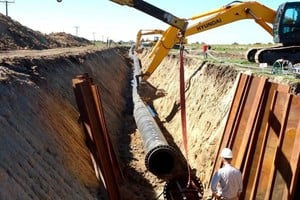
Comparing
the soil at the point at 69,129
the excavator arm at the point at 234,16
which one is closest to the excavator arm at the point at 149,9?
the soil at the point at 69,129

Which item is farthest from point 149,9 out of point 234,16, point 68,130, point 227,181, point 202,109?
point 227,181

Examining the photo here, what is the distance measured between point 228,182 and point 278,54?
1002cm

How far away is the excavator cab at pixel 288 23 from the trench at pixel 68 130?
2622 millimetres

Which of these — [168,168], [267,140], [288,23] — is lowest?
[168,168]

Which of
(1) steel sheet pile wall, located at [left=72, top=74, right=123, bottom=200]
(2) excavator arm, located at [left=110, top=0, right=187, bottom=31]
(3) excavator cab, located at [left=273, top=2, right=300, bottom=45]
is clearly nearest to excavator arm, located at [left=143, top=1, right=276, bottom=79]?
(3) excavator cab, located at [left=273, top=2, right=300, bottom=45]

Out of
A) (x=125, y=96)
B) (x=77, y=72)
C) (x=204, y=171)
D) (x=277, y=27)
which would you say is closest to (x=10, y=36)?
(x=125, y=96)

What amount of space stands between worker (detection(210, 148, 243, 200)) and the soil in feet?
8.64

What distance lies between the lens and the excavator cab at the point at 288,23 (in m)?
17.2

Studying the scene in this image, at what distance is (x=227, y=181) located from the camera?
8680mm

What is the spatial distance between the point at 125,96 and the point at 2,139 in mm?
19289

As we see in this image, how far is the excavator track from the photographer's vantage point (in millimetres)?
17345

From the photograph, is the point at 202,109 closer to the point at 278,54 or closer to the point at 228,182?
the point at 278,54

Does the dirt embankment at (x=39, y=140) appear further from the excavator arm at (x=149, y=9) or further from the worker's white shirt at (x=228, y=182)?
the excavator arm at (x=149, y=9)

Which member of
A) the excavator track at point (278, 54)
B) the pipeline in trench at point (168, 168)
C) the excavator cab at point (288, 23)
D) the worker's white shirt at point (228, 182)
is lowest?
the pipeline in trench at point (168, 168)
